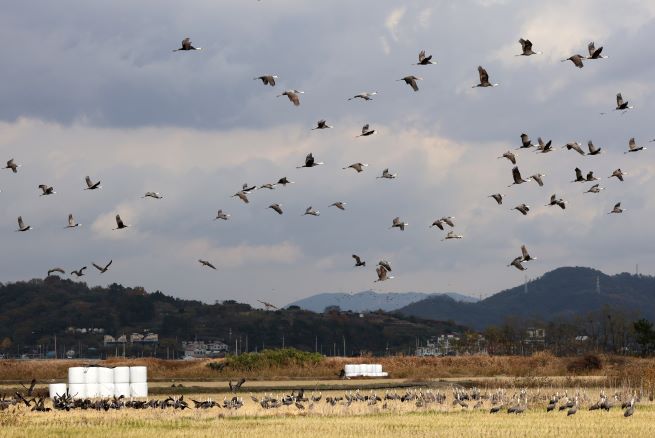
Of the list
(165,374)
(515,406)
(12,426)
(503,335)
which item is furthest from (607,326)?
(12,426)

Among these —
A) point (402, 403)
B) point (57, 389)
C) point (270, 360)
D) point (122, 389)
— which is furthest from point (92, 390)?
point (270, 360)

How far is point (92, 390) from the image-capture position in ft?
224

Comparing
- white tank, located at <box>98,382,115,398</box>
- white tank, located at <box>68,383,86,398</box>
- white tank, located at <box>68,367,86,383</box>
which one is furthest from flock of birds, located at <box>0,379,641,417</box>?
white tank, located at <box>98,382,115,398</box>

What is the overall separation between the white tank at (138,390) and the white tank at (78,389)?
112 inches

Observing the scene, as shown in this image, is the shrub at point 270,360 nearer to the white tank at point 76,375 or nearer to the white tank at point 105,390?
the white tank at point 105,390

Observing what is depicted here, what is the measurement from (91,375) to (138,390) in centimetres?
300

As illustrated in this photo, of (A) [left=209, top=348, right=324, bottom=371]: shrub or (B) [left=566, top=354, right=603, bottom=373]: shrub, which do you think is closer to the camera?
(B) [left=566, top=354, right=603, bottom=373]: shrub

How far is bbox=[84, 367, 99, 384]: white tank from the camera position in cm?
6831

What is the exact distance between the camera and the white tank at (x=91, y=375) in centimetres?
6831

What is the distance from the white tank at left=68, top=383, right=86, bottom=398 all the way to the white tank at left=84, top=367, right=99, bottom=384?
0.41 metres

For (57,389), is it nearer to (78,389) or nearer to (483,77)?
(78,389)

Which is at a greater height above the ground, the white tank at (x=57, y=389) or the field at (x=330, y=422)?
the white tank at (x=57, y=389)

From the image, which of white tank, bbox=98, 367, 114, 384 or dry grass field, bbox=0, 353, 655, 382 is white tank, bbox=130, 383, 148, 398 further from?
dry grass field, bbox=0, 353, 655, 382

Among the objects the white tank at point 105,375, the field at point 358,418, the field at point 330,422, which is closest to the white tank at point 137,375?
the white tank at point 105,375
